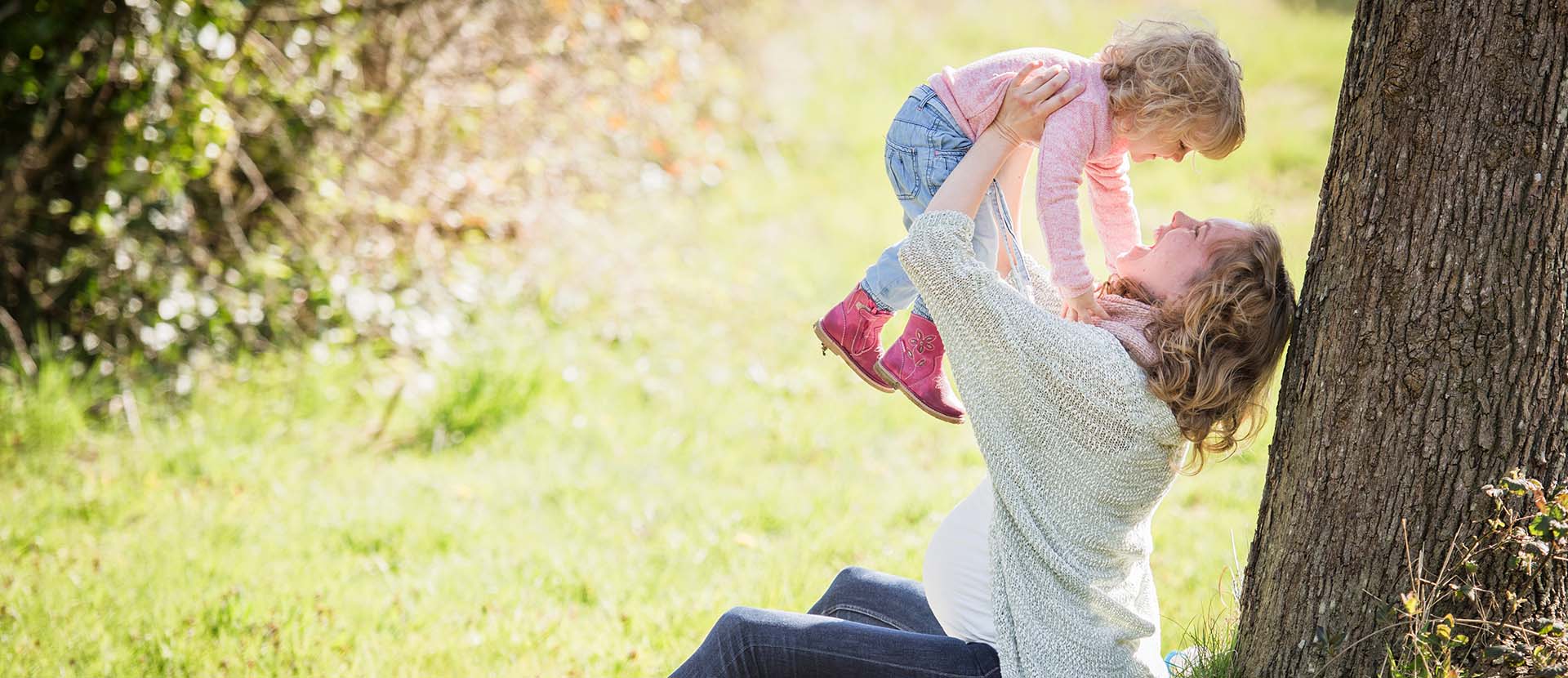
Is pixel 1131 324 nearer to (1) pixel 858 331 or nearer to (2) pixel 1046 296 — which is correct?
(2) pixel 1046 296

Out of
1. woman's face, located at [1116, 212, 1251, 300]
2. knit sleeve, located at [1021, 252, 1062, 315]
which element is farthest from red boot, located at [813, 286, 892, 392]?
woman's face, located at [1116, 212, 1251, 300]

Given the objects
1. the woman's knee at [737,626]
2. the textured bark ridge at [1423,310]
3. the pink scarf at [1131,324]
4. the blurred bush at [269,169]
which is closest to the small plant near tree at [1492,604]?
the textured bark ridge at [1423,310]

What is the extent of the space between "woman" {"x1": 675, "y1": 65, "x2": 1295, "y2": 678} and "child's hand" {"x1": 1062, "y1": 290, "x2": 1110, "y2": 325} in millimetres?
29

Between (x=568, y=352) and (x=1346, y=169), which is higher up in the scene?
(x=1346, y=169)

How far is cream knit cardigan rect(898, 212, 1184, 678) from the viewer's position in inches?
80.5

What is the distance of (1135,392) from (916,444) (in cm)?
298

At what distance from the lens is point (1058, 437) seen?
6.83ft

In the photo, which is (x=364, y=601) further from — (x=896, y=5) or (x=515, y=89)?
(x=896, y=5)

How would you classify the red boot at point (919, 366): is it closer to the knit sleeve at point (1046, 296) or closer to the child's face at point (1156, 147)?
the knit sleeve at point (1046, 296)

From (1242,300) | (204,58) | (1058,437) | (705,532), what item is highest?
(1242,300)

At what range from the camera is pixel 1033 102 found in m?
2.34

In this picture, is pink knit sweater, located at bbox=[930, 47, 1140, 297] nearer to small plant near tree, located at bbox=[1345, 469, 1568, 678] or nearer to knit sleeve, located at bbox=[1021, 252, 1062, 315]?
knit sleeve, located at bbox=[1021, 252, 1062, 315]

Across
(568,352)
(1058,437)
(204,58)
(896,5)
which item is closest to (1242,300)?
(1058,437)

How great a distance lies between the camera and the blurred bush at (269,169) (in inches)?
185
